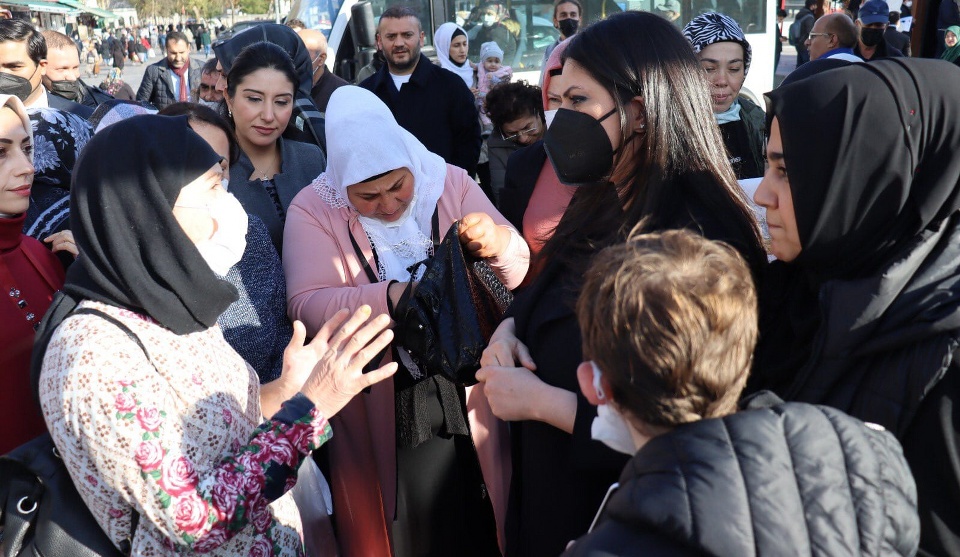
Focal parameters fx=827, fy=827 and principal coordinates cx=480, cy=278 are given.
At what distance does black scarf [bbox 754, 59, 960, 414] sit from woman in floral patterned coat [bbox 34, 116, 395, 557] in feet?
3.44

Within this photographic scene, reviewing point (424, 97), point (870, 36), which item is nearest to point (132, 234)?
point (424, 97)

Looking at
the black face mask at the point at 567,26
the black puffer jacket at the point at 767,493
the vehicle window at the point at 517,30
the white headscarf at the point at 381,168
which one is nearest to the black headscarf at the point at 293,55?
the white headscarf at the point at 381,168

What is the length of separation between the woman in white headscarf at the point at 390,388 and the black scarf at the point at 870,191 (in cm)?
111

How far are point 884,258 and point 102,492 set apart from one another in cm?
167

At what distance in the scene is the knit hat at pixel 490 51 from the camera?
8445mm

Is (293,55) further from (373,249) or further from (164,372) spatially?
(164,372)

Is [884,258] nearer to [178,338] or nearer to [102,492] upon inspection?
[178,338]

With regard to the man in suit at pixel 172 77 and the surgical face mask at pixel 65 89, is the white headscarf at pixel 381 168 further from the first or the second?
the man in suit at pixel 172 77

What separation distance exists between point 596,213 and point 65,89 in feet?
17.3

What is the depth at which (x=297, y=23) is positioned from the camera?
818cm

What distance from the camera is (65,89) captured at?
19.7 feet

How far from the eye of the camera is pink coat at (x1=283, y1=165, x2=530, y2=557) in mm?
2670

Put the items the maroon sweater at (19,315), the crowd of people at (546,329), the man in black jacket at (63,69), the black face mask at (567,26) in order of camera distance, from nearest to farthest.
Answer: the crowd of people at (546,329) → the maroon sweater at (19,315) → the man in black jacket at (63,69) → the black face mask at (567,26)

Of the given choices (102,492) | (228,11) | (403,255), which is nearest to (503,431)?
(403,255)
